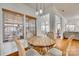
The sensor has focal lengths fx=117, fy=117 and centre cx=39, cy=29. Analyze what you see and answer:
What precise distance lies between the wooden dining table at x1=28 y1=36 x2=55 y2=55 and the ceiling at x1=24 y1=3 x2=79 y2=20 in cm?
55

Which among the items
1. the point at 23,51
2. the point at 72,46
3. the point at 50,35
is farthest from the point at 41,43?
the point at 72,46

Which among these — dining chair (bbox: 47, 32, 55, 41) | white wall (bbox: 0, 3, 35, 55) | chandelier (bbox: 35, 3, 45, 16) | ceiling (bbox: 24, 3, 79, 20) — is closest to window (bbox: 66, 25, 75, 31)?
ceiling (bbox: 24, 3, 79, 20)

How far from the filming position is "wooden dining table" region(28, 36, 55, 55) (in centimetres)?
215

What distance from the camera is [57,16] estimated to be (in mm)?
2189

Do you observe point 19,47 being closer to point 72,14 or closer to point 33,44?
point 33,44

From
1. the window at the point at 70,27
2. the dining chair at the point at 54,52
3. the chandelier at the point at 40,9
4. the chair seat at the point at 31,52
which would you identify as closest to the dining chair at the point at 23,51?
the chair seat at the point at 31,52

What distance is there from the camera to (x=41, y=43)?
2.15 m

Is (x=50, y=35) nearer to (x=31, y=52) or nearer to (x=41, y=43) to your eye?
(x=41, y=43)

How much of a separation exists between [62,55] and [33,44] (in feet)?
1.87

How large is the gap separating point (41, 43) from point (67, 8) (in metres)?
0.79

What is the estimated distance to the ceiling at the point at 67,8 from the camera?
6.89 ft

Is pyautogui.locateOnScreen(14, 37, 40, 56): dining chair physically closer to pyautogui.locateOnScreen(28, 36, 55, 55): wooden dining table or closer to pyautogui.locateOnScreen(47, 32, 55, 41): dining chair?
pyautogui.locateOnScreen(28, 36, 55, 55): wooden dining table

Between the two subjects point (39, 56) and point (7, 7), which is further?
point (39, 56)

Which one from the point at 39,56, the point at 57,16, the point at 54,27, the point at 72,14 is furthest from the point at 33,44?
the point at 72,14
